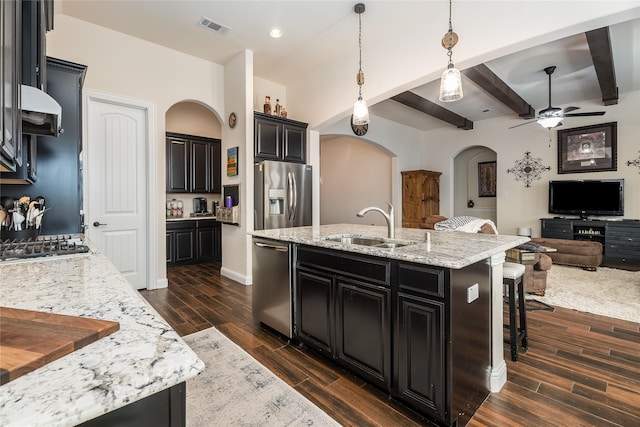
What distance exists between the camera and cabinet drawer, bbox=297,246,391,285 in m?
1.89

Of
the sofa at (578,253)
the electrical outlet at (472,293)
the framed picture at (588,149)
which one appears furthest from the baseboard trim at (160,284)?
the framed picture at (588,149)

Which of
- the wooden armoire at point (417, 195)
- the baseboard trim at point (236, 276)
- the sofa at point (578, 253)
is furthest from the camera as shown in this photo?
the wooden armoire at point (417, 195)

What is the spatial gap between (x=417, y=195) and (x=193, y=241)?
5.18 m

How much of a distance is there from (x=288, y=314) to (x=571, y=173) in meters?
6.96

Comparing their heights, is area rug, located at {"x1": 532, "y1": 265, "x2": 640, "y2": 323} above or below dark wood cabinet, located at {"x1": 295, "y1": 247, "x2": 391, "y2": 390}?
below

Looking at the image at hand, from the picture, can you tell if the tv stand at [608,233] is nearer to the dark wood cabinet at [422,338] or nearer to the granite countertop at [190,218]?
the dark wood cabinet at [422,338]

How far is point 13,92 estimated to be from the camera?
0.97m

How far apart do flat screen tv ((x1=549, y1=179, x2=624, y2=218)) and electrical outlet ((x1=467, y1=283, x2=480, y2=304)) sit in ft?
20.4

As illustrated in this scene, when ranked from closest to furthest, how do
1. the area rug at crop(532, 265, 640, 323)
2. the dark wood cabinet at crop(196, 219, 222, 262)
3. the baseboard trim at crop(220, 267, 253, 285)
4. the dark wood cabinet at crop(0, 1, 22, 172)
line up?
1. the dark wood cabinet at crop(0, 1, 22, 172)
2. the area rug at crop(532, 265, 640, 323)
3. the baseboard trim at crop(220, 267, 253, 285)
4. the dark wood cabinet at crop(196, 219, 222, 262)

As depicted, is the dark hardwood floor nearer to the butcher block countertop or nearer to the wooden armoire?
the butcher block countertop

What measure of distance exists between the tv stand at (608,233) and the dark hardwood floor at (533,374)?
3.75m

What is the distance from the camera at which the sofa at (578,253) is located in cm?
519

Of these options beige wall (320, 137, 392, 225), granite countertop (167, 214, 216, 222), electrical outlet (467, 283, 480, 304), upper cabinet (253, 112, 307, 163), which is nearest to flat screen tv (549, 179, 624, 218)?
beige wall (320, 137, 392, 225)

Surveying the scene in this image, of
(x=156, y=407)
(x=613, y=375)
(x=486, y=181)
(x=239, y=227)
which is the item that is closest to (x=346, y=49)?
(x=239, y=227)
